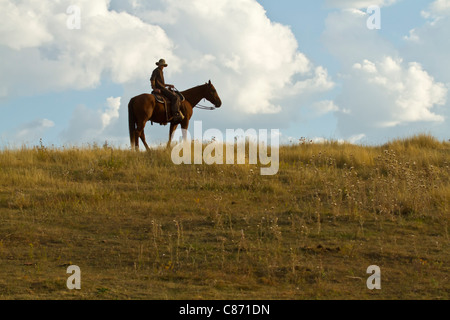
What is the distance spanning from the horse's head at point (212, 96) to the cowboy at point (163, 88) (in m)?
1.48

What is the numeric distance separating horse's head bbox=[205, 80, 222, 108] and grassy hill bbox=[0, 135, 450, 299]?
423cm

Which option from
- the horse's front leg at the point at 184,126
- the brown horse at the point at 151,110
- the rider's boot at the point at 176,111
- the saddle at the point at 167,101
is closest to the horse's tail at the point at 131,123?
the brown horse at the point at 151,110

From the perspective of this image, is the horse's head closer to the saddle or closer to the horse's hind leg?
the saddle

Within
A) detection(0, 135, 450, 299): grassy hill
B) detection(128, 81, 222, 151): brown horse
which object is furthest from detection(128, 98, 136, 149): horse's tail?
detection(0, 135, 450, 299): grassy hill

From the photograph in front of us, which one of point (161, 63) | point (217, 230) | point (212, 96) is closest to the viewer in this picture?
point (217, 230)

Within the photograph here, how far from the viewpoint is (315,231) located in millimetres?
10594

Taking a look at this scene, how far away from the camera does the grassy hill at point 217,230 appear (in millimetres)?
7879

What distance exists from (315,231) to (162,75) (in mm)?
10417

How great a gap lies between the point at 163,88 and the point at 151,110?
0.82 metres

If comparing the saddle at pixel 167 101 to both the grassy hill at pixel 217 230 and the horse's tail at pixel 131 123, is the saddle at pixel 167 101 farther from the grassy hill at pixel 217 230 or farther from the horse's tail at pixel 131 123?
the grassy hill at pixel 217 230

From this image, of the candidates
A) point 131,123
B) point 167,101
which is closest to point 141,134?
point 131,123

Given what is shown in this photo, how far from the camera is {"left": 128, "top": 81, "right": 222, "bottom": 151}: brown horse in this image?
1942cm

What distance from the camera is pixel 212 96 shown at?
20.9 metres

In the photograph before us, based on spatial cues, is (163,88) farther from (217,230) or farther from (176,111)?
(217,230)
